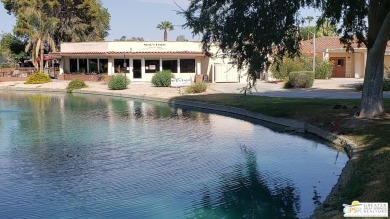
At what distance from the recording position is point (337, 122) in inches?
747

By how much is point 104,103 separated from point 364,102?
2075cm

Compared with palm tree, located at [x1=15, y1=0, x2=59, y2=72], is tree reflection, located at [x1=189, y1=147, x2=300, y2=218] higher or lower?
lower

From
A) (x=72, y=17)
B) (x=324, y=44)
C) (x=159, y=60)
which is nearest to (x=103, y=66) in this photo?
(x=159, y=60)

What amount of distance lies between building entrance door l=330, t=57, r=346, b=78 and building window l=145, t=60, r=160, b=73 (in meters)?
18.8

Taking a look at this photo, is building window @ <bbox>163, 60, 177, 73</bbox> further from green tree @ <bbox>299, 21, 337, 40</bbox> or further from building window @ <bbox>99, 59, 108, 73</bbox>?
green tree @ <bbox>299, 21, 337, 40</bbox>

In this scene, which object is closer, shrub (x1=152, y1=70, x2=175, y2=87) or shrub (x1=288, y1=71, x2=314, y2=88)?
shrub (x1=288, y1=71, x2=314, y2=88)

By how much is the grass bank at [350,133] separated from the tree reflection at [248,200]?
1.04 metres

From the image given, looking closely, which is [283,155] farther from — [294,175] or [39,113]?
[39,113]

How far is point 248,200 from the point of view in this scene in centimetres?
1111

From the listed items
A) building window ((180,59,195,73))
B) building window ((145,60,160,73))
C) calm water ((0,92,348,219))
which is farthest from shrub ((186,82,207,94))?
building window ((145,60,160,73))

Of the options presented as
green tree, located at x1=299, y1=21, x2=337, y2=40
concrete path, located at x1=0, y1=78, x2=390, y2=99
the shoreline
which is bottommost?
the shoreline

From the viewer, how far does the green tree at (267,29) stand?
16.6 meters

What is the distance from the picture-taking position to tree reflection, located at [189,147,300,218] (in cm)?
1016

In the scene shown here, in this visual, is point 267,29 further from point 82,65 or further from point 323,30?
point 82,65
